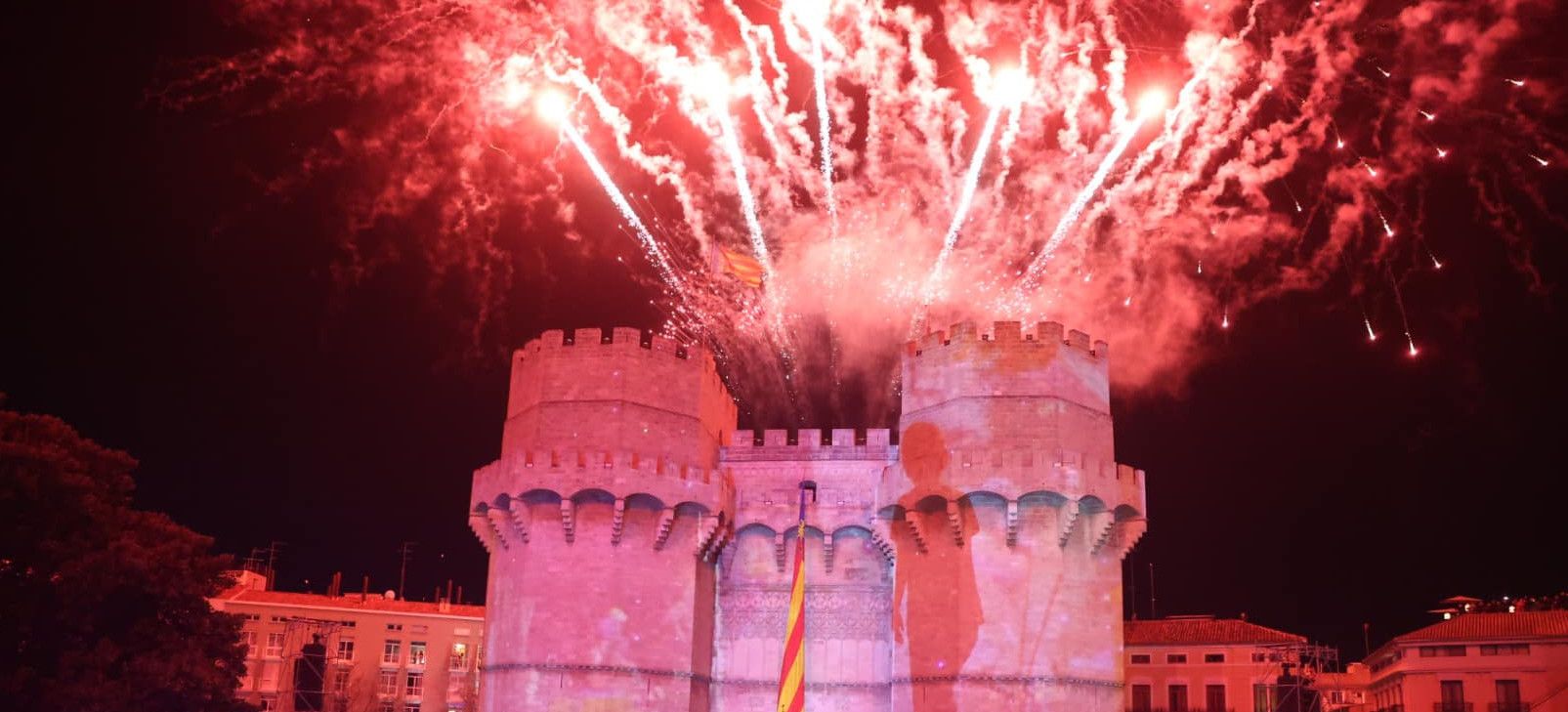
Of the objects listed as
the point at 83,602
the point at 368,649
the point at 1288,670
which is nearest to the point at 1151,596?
the point at 1288,670

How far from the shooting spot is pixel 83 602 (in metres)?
27.5

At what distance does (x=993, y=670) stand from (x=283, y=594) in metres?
48.2

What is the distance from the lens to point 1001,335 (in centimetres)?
3284

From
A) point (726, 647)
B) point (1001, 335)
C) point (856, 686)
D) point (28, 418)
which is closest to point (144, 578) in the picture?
point (28, 418)

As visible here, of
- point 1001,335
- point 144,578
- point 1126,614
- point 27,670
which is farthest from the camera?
point 1126,614

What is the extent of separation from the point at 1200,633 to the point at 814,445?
24937 mm

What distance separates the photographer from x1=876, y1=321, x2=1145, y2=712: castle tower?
101ft

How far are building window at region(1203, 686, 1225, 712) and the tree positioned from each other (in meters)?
36.2

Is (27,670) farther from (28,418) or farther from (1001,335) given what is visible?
(1001,335)

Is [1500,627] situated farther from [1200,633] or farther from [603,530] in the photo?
[603,530]

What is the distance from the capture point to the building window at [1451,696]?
50719 mm

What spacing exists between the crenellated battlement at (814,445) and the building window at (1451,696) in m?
29.3

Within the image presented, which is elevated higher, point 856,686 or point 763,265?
point 763,265

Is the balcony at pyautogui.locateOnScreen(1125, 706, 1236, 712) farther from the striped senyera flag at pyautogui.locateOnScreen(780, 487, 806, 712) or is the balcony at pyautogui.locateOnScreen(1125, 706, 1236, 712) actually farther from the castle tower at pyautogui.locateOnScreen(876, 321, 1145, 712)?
the striped senyera flag at pyautogui.locateOnScreen(780, 487, 806, 712)
